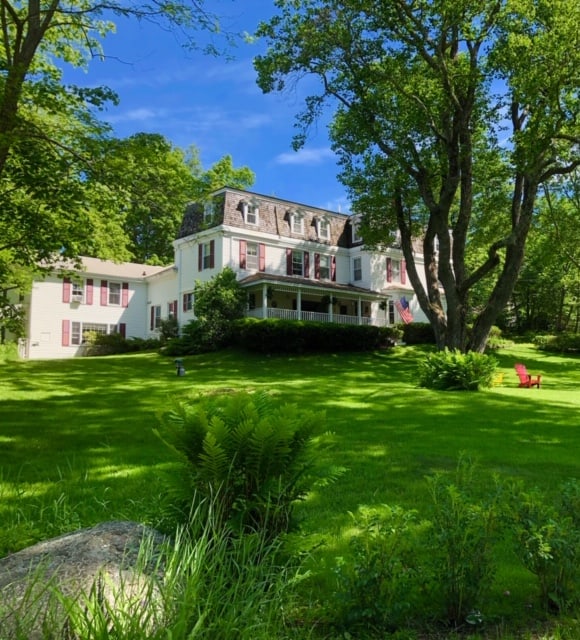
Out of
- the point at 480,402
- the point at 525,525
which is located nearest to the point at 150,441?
the point at 525,525

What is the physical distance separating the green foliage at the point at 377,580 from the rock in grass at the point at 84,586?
0.92m

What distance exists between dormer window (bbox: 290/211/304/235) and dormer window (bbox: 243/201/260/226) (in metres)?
2.50

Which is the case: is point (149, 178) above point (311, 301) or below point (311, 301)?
above

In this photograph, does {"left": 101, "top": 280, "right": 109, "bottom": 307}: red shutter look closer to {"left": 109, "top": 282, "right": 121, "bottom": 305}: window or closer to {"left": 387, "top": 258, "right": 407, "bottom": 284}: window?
{"left": 109, "top": 282, "right": 121, "bottom": 305}: window

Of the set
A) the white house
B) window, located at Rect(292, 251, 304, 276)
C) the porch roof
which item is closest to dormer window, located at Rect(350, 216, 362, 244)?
the white house

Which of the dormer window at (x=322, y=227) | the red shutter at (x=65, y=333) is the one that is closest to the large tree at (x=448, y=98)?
the dormer window at (x=322, y=227)

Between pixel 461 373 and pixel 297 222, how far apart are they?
1897 centimetres

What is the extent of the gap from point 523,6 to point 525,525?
1736cm

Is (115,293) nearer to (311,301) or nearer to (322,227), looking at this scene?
(311,301)

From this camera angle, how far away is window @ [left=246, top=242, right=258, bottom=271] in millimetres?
29406

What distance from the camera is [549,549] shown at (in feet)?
8.43

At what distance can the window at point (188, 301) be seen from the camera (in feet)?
99.0

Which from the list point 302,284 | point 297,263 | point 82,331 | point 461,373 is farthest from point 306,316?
point 461,373

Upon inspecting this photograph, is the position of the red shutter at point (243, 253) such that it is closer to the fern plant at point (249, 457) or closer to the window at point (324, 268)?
the window at point (324, 268)
